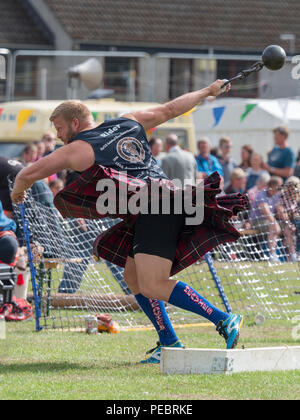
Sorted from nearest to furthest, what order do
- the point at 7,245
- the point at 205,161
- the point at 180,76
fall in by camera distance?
the point at 7,245 → the point at 205,161 → the point at 180,76

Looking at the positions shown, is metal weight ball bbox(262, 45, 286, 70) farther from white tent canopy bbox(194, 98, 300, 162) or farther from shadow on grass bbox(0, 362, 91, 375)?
white tent canopy bbox(194, 98, 300, 162)

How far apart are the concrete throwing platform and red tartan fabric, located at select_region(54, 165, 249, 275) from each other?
2.20ft

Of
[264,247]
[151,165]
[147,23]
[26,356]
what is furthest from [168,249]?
[147,23]

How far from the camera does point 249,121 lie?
57.1ft

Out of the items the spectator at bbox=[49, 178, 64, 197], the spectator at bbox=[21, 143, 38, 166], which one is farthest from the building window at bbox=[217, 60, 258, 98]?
the spectator at bbox=[49, 178, 64, 197]

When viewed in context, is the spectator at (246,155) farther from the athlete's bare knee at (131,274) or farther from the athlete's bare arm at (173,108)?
the athlete's bare knee at (131,274)

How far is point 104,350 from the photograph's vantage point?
20.5 ft

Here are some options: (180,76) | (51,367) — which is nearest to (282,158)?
(51,367)

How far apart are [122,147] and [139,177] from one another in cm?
20

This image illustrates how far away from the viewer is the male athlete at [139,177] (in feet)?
17.4

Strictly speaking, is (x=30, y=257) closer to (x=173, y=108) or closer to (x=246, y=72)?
(x=173, y=108)

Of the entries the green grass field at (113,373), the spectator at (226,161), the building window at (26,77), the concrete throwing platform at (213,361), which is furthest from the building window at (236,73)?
the concrete throwing platform at (213,361)

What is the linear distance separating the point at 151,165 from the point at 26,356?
1478 mm
